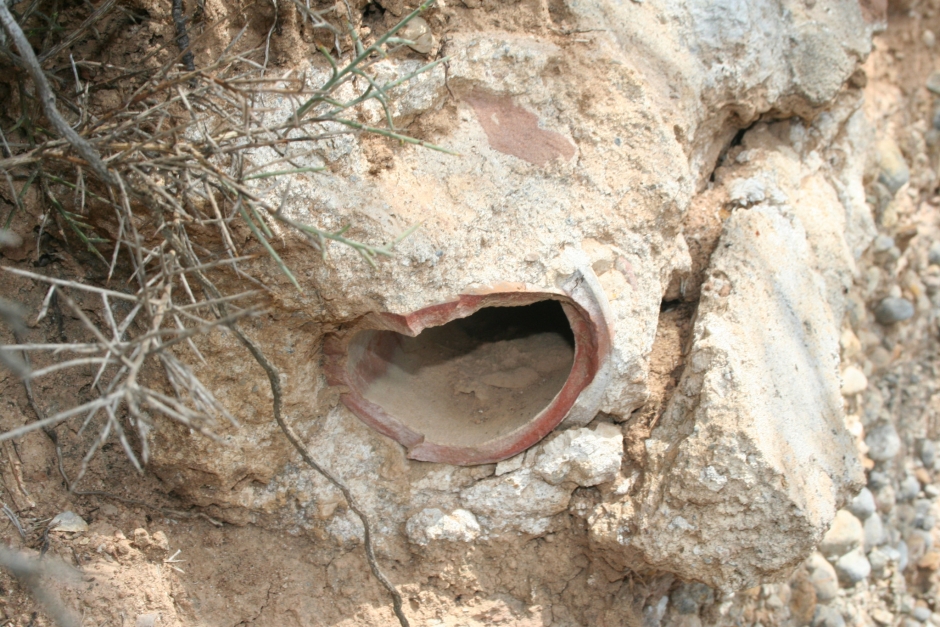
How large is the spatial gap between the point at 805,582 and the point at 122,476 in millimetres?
2320

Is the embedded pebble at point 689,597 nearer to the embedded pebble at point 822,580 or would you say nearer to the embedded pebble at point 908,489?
the embedded pebble at point 822,580

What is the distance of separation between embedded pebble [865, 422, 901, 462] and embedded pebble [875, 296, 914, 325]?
0.46m

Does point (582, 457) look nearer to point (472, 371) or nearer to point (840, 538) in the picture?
point (472, 371)

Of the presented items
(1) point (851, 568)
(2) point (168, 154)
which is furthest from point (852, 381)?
(2) point (168, 154)

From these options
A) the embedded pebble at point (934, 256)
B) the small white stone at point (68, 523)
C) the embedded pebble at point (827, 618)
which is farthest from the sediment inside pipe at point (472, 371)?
the embedded pebble at point (934, 256)

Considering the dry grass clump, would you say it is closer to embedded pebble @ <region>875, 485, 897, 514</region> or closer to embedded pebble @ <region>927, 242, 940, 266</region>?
embedded pebble @ <region>875, 485, 897, 514</region>

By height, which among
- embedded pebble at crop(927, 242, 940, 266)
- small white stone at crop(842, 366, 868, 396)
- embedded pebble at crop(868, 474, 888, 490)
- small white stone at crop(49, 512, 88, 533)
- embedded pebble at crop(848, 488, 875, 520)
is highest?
embedded pebble at crop(927, 242, 940, 266)

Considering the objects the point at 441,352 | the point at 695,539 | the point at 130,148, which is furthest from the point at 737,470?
the point at 130,148

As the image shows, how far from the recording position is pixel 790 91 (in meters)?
2.52

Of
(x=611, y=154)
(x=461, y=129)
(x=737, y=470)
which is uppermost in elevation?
(x=611, y=154)

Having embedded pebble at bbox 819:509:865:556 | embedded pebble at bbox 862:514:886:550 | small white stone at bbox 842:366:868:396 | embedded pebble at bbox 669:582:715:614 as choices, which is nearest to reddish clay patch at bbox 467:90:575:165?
embedded pebble at bbox 669:582:715:614

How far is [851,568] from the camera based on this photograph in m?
2.92

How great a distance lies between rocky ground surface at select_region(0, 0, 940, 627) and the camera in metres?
1.96

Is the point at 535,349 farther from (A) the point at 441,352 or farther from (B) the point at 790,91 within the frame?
(B) the point at 790,91
